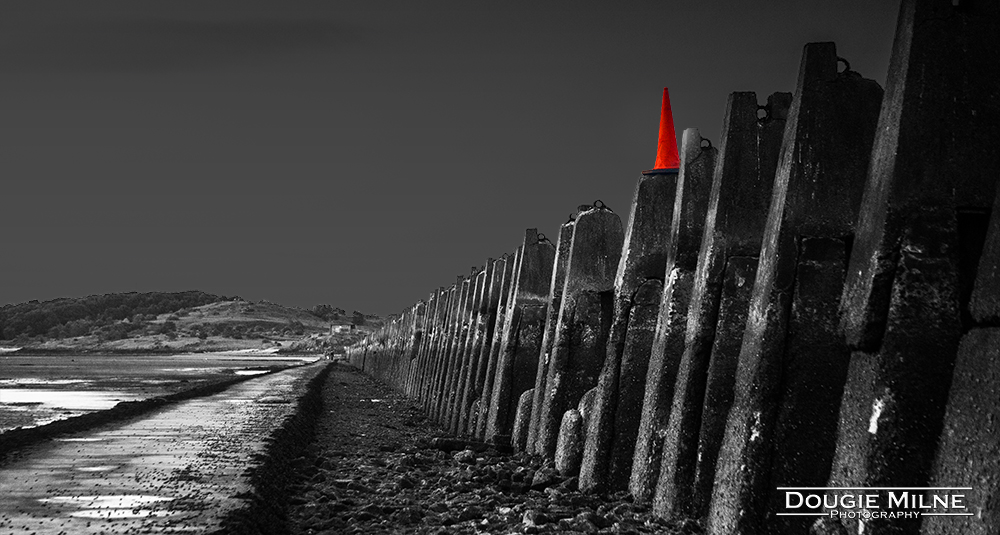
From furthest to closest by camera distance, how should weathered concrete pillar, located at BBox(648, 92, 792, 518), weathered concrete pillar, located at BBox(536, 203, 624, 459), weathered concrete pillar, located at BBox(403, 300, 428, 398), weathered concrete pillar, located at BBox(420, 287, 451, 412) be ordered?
1. weathered concrete pillar, located at BBox(403, 300, 428, 398)
2. weathered concrete pillar, located at BBox(420, 287, 451, 412)
3. weathered concrete pillar, located at BBox(536, 203, 624, 459)
4. weathered concrete pillar, located at BBox(648, 92, 792, 518)

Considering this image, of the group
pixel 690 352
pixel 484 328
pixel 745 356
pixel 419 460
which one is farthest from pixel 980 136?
pixel 484 328

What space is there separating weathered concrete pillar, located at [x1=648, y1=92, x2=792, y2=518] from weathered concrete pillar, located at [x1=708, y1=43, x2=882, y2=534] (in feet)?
1.55

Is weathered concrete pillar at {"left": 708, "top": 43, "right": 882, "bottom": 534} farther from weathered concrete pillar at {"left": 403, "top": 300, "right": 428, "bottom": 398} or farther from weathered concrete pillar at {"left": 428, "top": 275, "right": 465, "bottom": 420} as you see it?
weathered concrete pillar at {"left": 403, "top": 300, "right": 428, "bottom": 398}

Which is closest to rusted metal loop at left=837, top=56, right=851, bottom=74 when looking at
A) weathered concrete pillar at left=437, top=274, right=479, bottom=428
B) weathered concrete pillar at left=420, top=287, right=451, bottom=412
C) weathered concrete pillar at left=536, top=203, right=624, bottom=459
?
weathered concrete pillar at left=536, top=203, right=624, bottom=459

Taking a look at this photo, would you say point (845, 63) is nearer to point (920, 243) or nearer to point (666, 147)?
point (920, 243)

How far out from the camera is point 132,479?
18.1 feet

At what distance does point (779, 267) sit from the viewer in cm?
369

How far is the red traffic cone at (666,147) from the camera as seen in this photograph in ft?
20.4

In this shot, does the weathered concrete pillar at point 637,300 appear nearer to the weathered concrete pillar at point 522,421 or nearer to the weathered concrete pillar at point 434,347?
the weathered concrete pillar at point 522,421

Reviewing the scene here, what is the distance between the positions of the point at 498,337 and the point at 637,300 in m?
5.24

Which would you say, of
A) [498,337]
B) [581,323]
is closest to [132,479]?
[581,323]

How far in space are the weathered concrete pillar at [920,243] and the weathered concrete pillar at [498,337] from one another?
23.1ft

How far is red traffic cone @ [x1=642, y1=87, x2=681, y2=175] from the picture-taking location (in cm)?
620

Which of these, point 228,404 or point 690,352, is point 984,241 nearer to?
point 690,352
